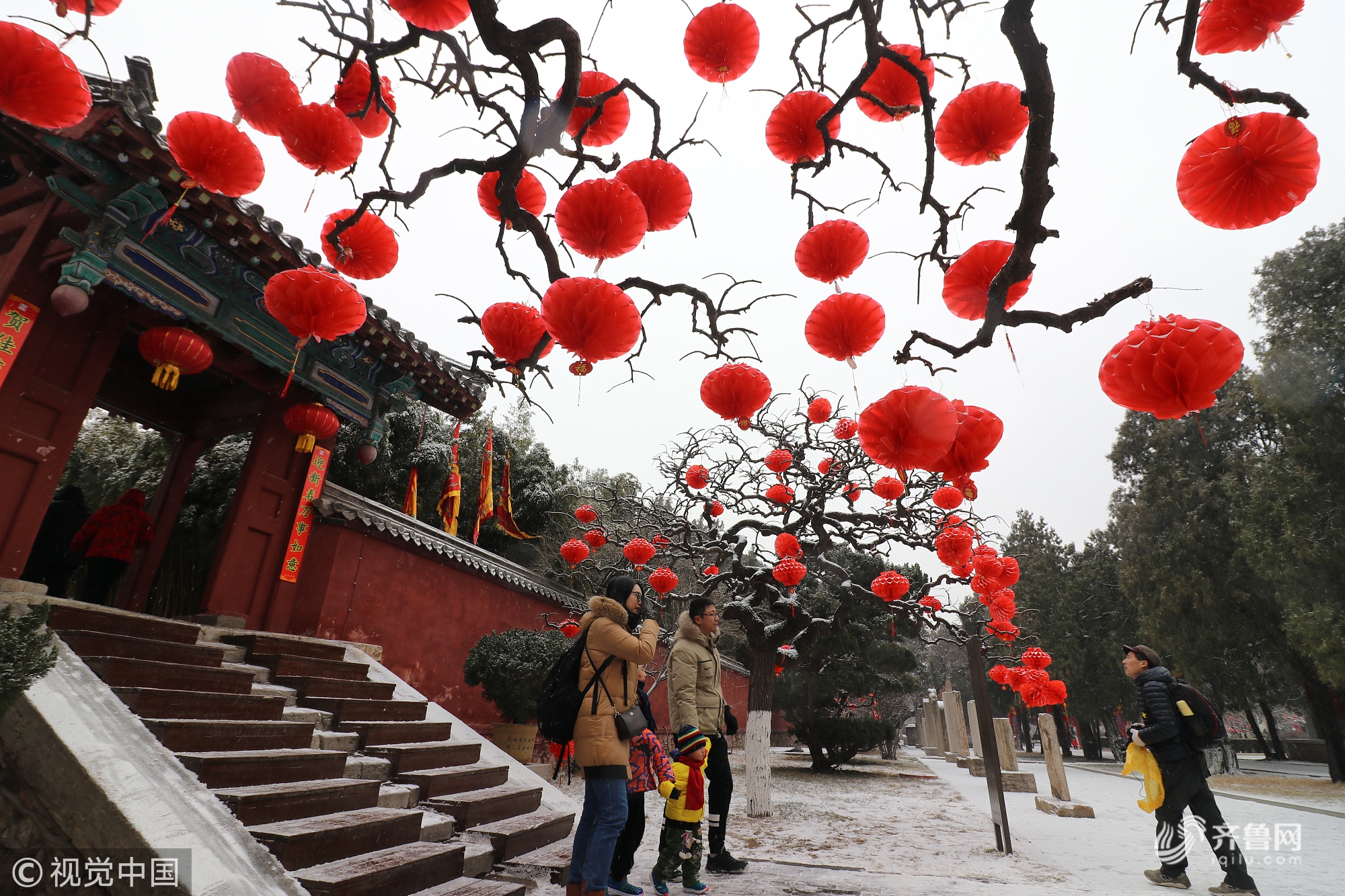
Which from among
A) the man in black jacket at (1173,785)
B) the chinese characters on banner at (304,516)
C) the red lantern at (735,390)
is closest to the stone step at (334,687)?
the chinese characters on banner at (304,516)

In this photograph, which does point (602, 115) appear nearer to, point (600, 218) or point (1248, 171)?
point (600, 218)

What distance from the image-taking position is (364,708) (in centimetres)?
468

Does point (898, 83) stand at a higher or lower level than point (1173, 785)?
higher

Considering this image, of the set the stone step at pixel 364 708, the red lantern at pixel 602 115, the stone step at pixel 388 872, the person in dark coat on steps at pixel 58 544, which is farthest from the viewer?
the person in dark coat on steps at pixel 58 544

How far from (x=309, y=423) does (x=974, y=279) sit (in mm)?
6190

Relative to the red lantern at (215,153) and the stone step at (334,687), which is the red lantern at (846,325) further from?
the stone step at (334,687)

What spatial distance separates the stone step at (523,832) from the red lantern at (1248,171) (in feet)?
15.7

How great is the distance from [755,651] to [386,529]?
16.8ft

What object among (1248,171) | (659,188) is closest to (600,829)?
(659,188)

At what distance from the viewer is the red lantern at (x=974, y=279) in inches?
116

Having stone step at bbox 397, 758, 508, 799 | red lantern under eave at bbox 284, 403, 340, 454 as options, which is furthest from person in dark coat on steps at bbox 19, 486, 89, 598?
stone step at bbox 397, 758, 508, 799

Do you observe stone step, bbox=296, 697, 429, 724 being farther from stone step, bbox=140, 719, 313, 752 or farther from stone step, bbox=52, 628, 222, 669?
stone step, bbox=52, 628, 222, 669

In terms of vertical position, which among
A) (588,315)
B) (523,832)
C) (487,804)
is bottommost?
(523,832)

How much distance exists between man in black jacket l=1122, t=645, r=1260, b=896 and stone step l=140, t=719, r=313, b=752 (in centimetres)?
536
